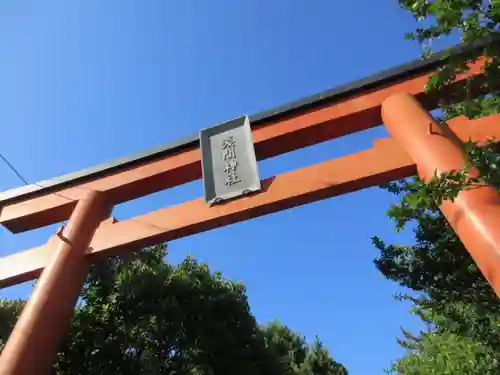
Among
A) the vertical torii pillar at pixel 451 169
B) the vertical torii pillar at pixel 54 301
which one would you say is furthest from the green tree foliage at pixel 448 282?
the vertical torii pillar at pixel 54 301

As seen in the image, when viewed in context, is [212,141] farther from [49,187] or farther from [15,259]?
[15,259]

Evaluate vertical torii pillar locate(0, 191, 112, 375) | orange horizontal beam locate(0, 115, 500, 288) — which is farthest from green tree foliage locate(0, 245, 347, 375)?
vertical torii pillar locate(0, 191, 112, 375)

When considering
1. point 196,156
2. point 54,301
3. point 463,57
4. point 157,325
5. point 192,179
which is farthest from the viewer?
point 157,325

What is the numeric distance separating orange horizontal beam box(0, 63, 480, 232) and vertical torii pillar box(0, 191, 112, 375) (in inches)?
13.8

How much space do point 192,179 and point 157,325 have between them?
12.0 ft

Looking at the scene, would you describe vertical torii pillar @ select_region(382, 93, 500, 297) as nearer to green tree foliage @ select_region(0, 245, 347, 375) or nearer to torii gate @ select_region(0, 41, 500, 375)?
torii gate @ select_region(0, 41, 500, 375)

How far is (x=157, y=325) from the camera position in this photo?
7680 mm

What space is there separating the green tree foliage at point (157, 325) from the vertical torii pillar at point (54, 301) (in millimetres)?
2872

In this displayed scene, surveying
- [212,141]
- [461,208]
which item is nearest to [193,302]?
[212,141]

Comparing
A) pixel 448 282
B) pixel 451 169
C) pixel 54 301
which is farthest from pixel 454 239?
pixel 54 301

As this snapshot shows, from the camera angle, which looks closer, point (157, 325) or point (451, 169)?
point (451, 169)

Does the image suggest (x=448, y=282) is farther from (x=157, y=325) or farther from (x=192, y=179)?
(x=157, y=325)

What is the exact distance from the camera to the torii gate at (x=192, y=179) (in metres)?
3.73

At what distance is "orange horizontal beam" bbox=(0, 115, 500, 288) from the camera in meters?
3.80
